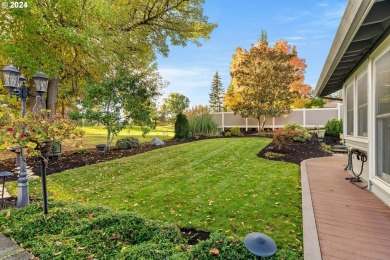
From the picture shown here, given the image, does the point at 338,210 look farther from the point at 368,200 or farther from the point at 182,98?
the point at 182,98

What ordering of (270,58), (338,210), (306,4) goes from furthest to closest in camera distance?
(270,58) → (306,4) → (338,210)

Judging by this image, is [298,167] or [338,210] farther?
[298,167]

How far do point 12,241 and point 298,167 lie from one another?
247 inches

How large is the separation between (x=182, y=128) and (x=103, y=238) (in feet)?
35.2

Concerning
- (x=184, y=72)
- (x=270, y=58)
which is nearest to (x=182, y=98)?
(x=184, y=72)

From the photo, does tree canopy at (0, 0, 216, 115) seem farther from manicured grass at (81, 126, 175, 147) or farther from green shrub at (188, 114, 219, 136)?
green shrub at (188, 114, 219, 136)

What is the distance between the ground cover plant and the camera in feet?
6.91

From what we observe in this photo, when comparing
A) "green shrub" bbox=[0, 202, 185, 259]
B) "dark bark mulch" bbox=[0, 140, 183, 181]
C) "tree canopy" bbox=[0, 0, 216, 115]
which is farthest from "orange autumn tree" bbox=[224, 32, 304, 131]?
"green shrub" bbox=[0, 202, 185, 259]

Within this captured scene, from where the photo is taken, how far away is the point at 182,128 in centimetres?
1310

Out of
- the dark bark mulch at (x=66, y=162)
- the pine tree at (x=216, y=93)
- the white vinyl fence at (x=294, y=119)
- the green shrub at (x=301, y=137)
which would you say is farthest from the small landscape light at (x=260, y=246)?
the pine tree at (x=216, y=93)

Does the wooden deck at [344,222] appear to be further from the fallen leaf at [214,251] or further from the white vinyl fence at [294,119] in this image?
the white vinyl fence at [294,119]

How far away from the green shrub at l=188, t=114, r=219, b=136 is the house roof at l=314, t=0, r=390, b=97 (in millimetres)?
10452

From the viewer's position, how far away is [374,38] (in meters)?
3.26

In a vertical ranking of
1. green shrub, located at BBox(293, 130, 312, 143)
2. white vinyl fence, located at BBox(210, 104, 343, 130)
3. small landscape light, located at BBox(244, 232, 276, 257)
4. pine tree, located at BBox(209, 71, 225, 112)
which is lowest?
small landscape light, located at BBox(244, 232, 276, 257)
